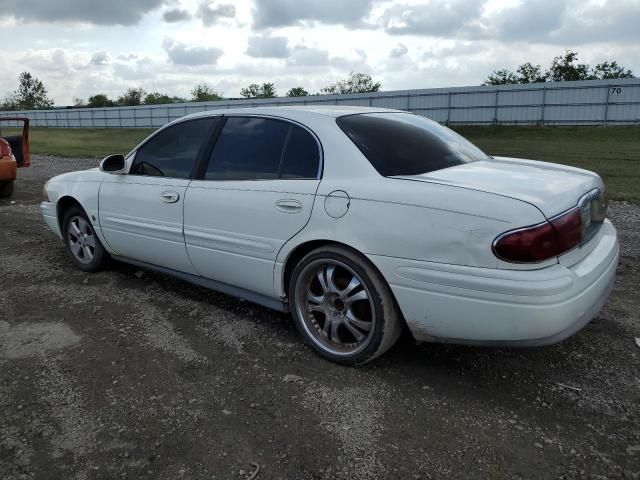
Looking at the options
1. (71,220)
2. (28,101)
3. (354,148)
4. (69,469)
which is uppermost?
(28,101)

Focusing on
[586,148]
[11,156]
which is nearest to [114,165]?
[11,156]

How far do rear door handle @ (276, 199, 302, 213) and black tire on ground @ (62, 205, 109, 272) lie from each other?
242cm

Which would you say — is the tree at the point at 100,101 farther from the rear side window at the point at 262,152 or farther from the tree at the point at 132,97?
the rear side window at the point at 262,152

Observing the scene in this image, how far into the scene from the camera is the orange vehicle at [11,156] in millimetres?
9414

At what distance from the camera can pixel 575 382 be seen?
123 inches

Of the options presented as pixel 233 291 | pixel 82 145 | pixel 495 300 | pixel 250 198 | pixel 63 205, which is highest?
pixel 82 145

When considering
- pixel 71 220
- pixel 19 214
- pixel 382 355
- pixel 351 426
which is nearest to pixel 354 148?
pixel 382 355

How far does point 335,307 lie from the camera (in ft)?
11.0

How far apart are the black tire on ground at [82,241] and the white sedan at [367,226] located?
0.66 metres

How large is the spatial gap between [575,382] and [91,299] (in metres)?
3.68

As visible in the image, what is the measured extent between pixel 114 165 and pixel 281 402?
273 centimetres

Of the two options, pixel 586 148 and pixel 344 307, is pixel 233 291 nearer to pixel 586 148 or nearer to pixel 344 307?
pixel 344 307

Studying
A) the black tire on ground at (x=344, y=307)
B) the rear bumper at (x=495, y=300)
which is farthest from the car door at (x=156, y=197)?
the rear bumper at (x=495, y=300)

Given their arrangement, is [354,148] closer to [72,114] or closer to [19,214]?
[19,214]
